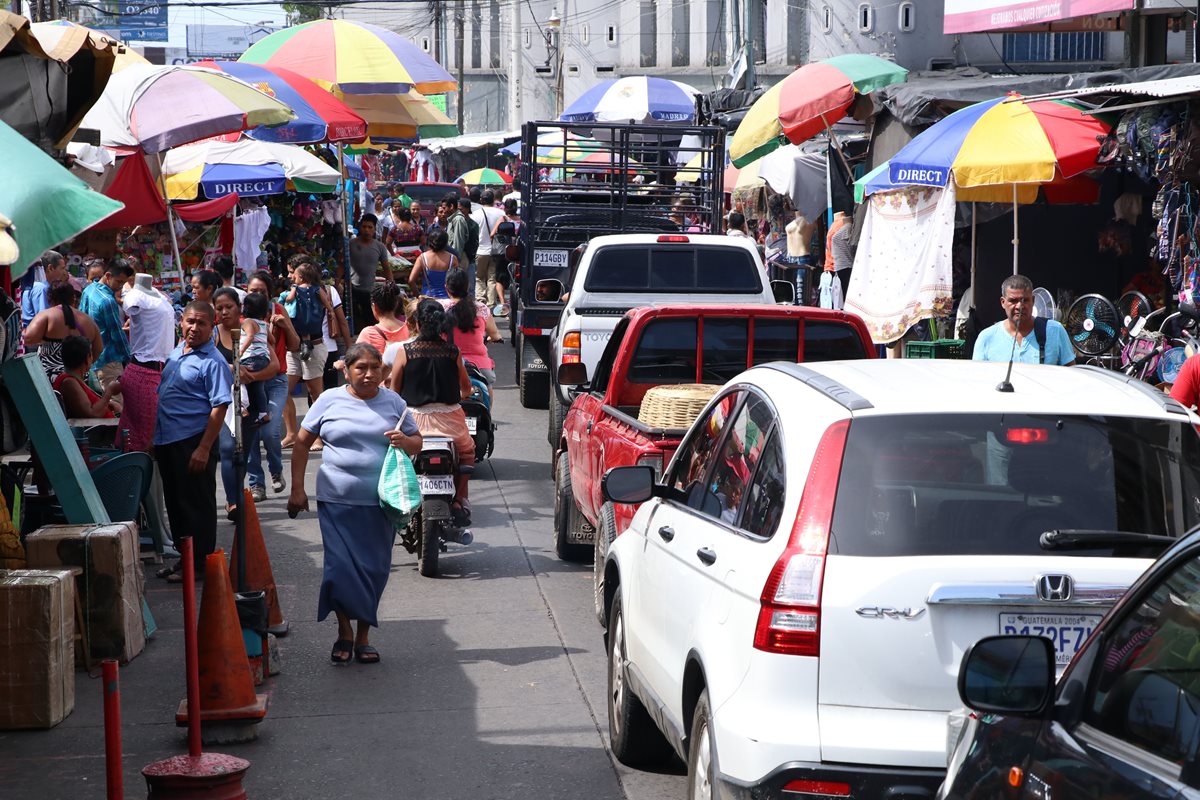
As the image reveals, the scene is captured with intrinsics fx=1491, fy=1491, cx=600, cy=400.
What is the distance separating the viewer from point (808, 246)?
2278 cm

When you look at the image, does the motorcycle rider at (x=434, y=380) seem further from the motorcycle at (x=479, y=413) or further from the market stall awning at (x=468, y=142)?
the market stall awning at (x=468, y=142)

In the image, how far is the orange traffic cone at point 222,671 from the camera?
657cm

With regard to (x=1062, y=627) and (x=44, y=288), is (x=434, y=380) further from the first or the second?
(x=1062, y=627)

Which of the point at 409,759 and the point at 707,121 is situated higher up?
the point at 707,121

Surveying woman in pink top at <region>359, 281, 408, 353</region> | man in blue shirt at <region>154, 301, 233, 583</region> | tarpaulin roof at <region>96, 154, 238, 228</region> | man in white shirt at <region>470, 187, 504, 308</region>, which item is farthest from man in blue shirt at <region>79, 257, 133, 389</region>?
man in white shirt at <region>470, 187, 504, 308</region>

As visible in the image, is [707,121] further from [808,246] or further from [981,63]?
[981,63]

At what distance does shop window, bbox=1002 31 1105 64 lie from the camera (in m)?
34.6

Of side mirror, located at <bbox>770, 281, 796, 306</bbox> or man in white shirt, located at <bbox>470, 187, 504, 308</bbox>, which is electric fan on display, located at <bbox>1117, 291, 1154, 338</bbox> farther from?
man in white shirt, located at <bbox>470, 187, 504, 308</bbox>

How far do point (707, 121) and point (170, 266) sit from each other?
974 centimetres

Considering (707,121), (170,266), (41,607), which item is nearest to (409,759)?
(41,607)

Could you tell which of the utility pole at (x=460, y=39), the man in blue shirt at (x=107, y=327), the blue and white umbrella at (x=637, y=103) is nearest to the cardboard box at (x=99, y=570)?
the man in blue shirt at (x=107, y=327)

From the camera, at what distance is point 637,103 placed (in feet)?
87.0

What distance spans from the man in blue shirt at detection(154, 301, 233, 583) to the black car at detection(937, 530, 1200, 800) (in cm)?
677

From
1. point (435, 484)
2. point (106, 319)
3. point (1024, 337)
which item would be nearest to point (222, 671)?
point (435, 484)
